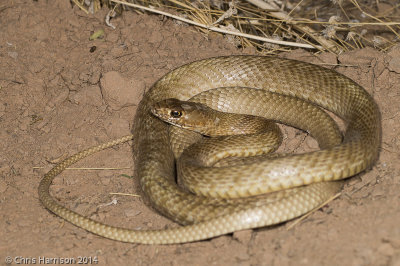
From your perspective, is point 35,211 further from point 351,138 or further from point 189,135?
point 351,138

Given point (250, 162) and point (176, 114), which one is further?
point (176, 114)

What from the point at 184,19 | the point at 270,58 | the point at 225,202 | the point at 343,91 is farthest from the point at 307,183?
the point at 184,19

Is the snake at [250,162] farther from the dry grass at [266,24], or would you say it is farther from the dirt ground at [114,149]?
the dry grass at [266,24]

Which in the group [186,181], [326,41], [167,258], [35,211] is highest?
[326,41]

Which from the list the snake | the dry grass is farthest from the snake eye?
the dry grass

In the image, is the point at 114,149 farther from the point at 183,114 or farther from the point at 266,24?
the point at 266,24

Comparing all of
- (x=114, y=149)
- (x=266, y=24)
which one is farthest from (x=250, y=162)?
(x=266, y=24)

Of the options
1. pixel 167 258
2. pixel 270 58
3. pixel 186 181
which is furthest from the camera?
pixel 270 58
